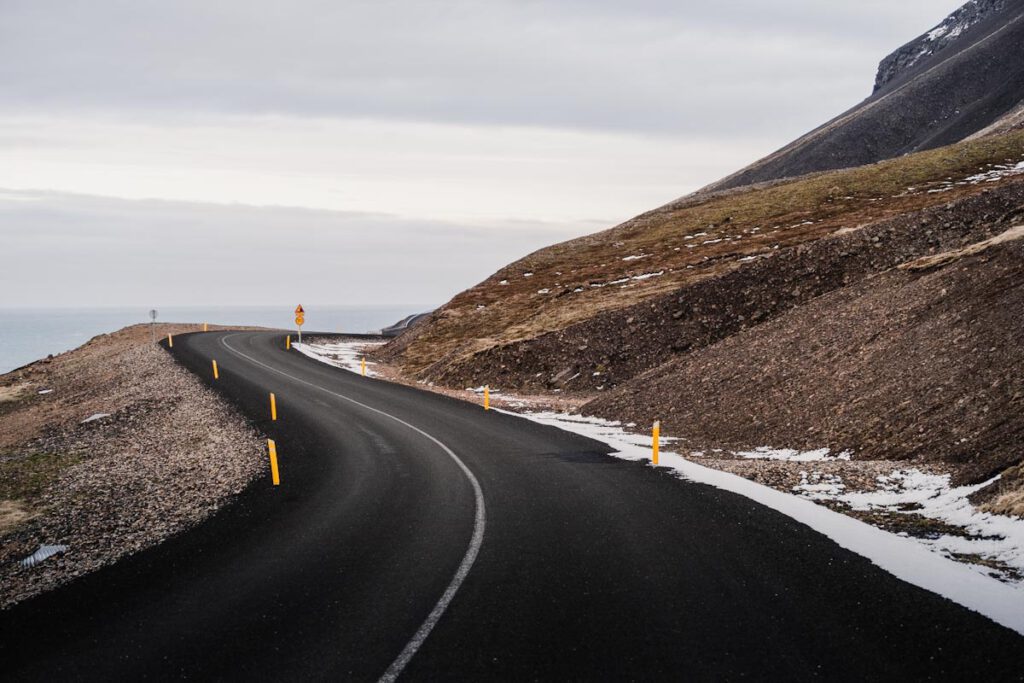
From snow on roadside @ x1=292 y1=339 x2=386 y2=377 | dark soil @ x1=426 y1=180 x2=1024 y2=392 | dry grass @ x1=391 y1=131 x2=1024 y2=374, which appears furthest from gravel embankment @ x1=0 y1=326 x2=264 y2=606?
dry grass @ x1=391 y1=131 x2=1024 y2=374

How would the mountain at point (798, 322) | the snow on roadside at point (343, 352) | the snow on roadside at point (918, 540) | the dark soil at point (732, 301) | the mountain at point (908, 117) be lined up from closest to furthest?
the snow on roadside at point (918, 540) < the mountain at point (798, 322) < the dark soil at point (732, 301) < the snow on roadside at point (343, 352) < the mountain at point (908, 117)

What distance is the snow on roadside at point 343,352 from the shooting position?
44.6 m

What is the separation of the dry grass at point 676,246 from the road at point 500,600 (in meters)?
25.7

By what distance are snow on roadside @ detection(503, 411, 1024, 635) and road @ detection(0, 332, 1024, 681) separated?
309mm

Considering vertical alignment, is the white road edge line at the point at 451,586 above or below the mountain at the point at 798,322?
below

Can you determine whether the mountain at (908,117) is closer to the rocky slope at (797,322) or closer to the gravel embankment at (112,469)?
the rocky slope at (797,322)

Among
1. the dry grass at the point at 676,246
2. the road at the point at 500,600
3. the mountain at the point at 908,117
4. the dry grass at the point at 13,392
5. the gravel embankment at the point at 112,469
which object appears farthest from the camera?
the mountain at the point at 908,117

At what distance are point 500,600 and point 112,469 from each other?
48.7ft

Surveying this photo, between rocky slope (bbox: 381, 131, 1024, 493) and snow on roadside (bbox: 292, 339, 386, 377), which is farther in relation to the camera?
snow on roadside (bbox: 292, 339, 386, 377)

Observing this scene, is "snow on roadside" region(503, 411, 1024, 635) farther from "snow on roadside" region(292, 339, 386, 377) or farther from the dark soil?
"snow on roadside" region(292, 339, 386, 377)

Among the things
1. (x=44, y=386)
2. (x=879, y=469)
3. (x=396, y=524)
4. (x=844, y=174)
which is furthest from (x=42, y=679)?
(x=844, y=174)

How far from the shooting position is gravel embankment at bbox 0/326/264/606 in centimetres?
1172

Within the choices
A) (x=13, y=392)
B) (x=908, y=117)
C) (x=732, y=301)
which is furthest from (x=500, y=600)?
(x=908, y=117)

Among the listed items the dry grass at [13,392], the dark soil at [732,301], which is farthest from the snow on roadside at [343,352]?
the dry grass at [13,392]
